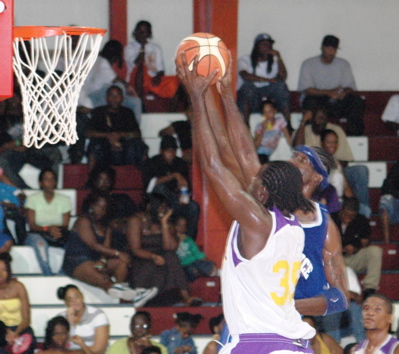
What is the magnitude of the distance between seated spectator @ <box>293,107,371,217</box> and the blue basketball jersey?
4755 millimetres

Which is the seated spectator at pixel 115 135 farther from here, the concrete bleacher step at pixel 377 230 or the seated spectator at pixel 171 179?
the concrete bleacher step at pixel 377 230

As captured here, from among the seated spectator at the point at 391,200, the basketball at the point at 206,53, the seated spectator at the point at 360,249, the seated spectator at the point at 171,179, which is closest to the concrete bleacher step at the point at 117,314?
the seated spectator at the point at 171,179

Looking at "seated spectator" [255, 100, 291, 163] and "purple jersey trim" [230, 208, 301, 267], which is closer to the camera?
"purple jersey trim" [230, 208, 301, 267]

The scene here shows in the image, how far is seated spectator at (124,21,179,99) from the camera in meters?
10.7

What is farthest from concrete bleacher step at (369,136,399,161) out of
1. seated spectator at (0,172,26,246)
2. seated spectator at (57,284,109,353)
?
seated spectator at (57,284,109,353)

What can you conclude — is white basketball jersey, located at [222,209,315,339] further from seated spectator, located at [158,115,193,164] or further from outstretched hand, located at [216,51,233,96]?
seated spectator, located at [158,115,193,164]

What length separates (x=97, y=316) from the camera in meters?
7.57

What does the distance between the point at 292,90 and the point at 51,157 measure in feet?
12.5

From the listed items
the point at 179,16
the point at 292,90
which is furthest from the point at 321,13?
the point at 179,16

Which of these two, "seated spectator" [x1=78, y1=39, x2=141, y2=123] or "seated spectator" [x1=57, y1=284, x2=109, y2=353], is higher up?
"seated spectator" [x1=78, y1=39, x2=141, y2=123]

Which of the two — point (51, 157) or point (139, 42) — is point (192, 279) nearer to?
point (51, 157)

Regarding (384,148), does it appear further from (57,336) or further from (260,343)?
(260,343)

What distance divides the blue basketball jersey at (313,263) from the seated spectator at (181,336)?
9.85 ft

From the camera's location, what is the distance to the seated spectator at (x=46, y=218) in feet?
27.6
